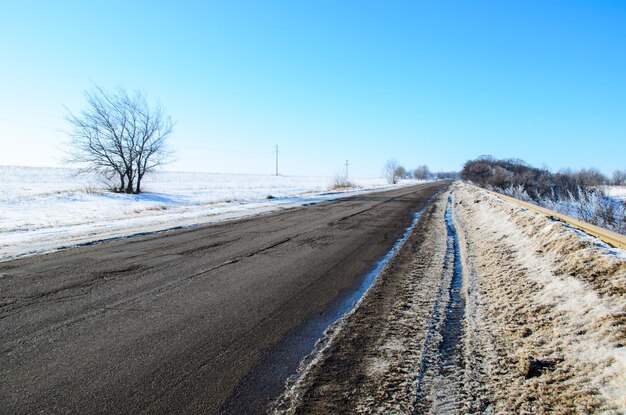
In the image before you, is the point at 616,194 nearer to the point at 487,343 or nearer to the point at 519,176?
the point at 519,176

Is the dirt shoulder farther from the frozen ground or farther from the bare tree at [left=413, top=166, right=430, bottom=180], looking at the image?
the bare tree at [left=413, top=166, right=430, bottom=180]

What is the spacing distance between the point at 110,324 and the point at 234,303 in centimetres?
126

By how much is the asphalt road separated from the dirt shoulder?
0.55 metres

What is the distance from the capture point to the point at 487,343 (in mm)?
2973

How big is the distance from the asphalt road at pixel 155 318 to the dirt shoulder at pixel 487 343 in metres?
0.55

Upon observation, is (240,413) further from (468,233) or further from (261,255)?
(468,233)

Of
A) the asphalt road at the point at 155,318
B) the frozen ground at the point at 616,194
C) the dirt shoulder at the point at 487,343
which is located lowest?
the asphalt road at the point at 155,318

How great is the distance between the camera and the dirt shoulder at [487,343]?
Answer: 2.16 metres

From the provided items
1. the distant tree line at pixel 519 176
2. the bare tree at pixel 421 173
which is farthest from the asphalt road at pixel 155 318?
the bare tree at pixel 421 173

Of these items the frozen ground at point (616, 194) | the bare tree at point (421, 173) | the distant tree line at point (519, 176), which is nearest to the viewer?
the frozen ground at point (616, 194)

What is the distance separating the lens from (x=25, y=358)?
Result: 2777 mm

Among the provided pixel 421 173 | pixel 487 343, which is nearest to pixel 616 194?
pixel 487 343

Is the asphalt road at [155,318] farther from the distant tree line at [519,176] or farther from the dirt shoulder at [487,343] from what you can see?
the distant tree line at [519,176]

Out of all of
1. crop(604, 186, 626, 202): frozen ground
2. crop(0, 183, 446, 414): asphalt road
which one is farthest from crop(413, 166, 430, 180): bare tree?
crop(0, 183, 446, 414): asphalt road
